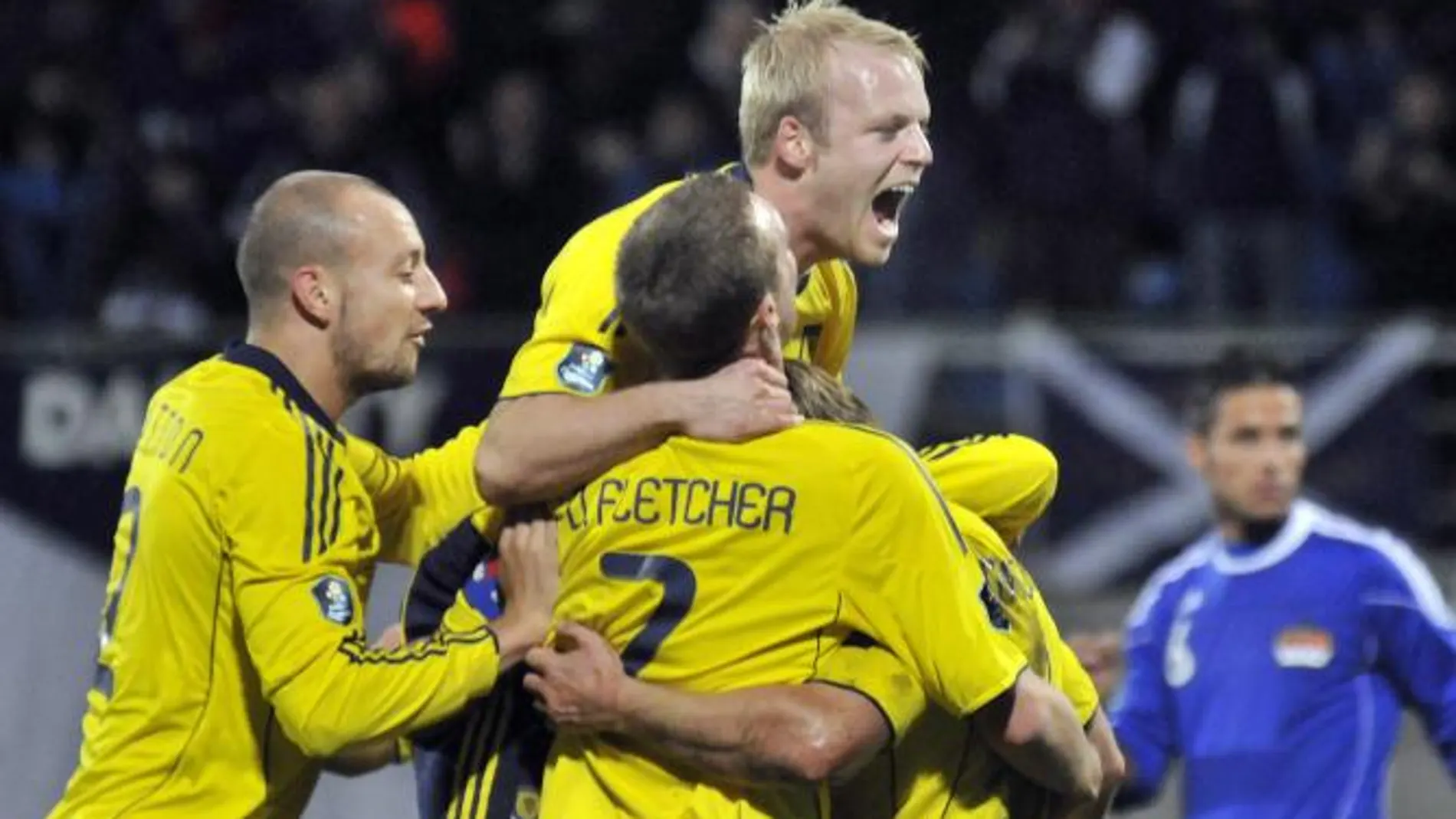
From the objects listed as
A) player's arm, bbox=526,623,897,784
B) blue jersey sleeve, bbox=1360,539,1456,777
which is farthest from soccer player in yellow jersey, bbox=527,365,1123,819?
blue jersey sleeve, bbox=1360,539,1456,777

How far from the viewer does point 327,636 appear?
443 centimetres

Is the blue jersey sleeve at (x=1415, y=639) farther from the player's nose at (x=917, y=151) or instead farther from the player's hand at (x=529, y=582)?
the player's hand at (x=529, y=582)

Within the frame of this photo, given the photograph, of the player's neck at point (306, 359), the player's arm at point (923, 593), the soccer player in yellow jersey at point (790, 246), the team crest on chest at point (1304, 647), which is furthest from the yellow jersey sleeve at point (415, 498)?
the team crest on chest at point (1304, 647)

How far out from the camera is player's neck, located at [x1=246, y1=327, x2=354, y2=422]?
480cm

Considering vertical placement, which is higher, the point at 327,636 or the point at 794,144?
the point at 794,144

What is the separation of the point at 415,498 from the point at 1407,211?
919cm

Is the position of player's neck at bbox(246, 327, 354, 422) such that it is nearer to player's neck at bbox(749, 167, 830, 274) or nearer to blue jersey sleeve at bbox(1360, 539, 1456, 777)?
player's neck at bbox(749, 167, 830, 274)

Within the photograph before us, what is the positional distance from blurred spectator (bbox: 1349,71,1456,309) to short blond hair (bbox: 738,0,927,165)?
864cm

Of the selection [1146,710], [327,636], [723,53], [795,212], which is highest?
[795,212]

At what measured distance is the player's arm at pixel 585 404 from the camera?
422 cm

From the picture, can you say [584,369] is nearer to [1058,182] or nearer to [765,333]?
[765,333]

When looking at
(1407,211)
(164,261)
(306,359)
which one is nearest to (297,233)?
(306,359)

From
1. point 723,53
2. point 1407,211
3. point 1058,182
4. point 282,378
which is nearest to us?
point 282,378

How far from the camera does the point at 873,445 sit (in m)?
4.19
